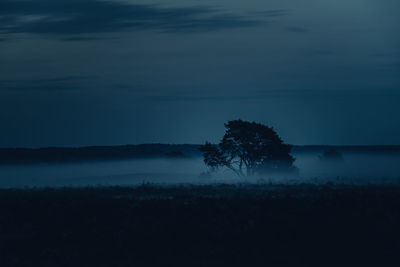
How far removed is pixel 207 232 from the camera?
75.6 feet

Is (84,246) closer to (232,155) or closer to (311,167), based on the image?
(232,155)

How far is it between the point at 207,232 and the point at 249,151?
38.8 m

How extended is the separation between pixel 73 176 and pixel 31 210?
200ft

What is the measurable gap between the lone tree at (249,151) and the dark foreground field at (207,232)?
29.8 m

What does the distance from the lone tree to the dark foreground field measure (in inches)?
1172

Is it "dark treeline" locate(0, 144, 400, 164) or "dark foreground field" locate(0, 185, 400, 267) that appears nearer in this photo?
"dark foreground field" locate(0, 185, 400, 267)

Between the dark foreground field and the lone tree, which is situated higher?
the lone tree

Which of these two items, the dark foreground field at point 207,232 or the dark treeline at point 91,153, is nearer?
the dark foreground field at point 207,232

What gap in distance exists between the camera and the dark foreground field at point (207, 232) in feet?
65.3

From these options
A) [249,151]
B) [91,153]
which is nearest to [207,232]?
[249,151]

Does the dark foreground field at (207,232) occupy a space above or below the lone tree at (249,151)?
below

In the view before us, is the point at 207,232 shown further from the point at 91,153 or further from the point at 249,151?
the point at 91,153

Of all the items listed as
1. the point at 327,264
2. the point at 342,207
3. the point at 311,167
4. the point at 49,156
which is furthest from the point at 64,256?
the point at 49,156

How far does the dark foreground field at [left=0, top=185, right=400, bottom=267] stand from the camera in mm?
19891
